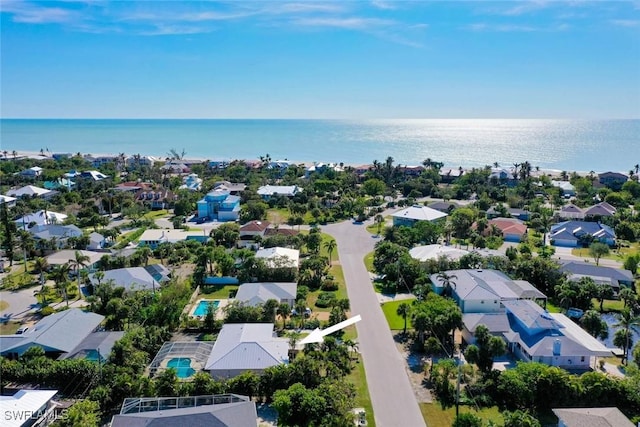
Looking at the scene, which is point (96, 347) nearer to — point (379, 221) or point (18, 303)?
point (18, 303)

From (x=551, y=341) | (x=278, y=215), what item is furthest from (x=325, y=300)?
(x=278, y=215)

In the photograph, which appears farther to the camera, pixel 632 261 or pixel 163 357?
pixel 632 261

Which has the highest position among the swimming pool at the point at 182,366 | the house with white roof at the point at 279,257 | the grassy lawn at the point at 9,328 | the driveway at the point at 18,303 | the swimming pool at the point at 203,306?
the house with white roof at the point at 279,257

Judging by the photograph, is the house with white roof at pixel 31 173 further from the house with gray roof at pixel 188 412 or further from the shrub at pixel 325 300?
the house with gray roof at pixel 188 412

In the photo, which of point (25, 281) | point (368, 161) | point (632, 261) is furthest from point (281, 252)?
point (368, 161)

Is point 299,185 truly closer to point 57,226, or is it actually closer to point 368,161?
point 57,226

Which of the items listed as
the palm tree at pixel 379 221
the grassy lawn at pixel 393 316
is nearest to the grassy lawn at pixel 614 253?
the palm tree at pixel 379 221

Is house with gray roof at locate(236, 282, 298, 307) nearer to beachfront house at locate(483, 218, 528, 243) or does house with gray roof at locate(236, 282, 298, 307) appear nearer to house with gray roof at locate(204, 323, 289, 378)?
house with gray roof at locate(204, 323, 289, 378)
